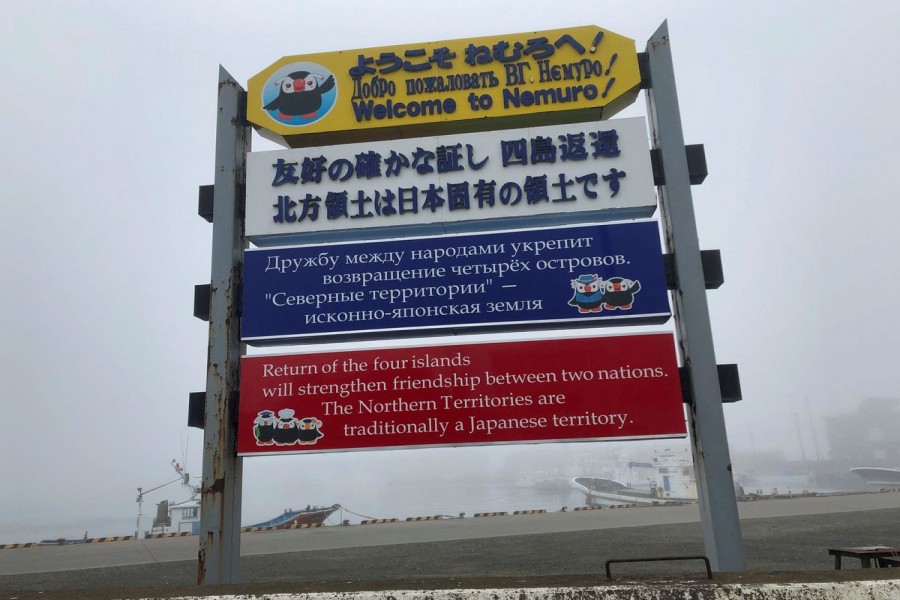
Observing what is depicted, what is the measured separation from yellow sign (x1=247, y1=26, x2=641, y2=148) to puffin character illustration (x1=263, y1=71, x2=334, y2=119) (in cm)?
1

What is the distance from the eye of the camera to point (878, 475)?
80938 millimetres

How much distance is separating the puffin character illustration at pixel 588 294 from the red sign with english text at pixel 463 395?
301 mm

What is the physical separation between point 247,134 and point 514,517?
16139 mm

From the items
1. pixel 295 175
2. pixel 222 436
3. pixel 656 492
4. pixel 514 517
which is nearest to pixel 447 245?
pixel 295 175

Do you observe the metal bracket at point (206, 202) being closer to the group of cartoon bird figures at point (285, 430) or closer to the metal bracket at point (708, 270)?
the group of cartoon bird figures at point (285, 430)

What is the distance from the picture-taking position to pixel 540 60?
678cm

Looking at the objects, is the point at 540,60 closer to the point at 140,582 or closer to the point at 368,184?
the point at 368,184

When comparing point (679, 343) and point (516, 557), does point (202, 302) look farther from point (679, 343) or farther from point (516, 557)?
point (516, 557)

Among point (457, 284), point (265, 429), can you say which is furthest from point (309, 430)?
point (457, 284)

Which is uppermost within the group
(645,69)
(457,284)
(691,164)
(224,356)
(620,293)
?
(645,69)

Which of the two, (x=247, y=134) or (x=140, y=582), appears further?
(x=140, y=582)

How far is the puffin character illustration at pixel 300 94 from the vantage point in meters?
Answer: 6.91

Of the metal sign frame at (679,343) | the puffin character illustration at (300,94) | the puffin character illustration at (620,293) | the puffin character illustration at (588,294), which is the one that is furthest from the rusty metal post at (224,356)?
the puffin character illustration at (620,293)

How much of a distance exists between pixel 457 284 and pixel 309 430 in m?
1.91
